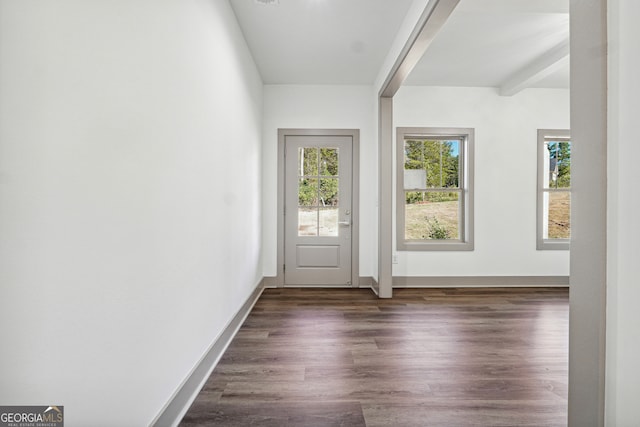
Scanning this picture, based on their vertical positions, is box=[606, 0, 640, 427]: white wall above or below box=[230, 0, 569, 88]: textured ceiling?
below

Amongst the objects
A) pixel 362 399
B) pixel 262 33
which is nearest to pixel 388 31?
pixel 262 33

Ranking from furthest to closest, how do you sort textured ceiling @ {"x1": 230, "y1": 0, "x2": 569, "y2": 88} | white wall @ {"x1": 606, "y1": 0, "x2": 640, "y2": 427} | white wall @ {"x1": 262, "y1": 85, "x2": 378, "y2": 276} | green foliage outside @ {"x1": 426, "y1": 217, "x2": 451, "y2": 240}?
green foliage outside @ {"x1": 426, "y1": 217, "x2": 451, "y2": 240} → white wall @ {"x1": 262, "y1": 85, "x2": 378, "y2": 276} → textured ceiling @ {"x1": 230, "y1": 0, "x2": 569, "y2": 88} → white wall @ {"x1": 606, "y1": 0, "x2": 640, "y2": 427}

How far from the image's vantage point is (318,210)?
4605 mm

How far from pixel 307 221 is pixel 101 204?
3560 millimetres

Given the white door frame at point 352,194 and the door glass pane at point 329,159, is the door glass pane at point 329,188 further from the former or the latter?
the white door frame at point 352,194

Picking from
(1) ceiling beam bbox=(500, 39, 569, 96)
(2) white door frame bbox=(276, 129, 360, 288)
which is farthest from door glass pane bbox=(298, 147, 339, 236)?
(1) ceiling beam bbox=(500, 39, 569, 96)

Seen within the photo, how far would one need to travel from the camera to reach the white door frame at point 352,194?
14.9ft

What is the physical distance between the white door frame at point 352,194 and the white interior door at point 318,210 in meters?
0.05

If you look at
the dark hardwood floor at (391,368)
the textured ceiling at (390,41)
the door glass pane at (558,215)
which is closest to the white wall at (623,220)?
the dark hardwood floor at (391,368)

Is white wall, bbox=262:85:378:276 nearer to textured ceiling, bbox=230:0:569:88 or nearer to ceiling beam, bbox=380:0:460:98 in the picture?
textured ceiling, bbox=230:0:569:88

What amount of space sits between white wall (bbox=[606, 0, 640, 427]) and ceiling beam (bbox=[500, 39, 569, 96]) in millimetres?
3469

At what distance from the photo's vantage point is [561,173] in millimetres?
4789

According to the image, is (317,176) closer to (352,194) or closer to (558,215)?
(352,194)

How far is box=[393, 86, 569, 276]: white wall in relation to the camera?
4605mm
